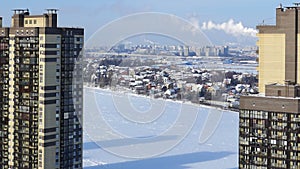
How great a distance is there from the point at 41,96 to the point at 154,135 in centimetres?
376

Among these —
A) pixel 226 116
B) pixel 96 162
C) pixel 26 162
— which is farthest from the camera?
pixel 226 116

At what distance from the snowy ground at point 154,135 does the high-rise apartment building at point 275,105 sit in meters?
2.54

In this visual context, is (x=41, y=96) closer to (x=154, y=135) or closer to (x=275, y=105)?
(x=275, y=105)

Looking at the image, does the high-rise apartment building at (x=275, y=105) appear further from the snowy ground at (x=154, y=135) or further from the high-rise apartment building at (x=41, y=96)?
the snowy ground at (x=154, y=135)

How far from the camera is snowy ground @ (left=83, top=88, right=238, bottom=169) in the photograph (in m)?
6.05

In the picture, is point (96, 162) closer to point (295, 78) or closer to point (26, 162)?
point (26, 162)

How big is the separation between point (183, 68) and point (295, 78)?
18.0ft

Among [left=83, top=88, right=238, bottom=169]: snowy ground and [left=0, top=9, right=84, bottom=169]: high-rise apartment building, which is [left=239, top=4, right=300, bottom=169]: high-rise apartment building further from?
[left=83, top=88, right=238, bottom=169]: snowy ground

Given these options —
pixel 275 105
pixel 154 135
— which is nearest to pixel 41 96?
pixel 275 105

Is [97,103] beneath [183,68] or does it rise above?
beneath

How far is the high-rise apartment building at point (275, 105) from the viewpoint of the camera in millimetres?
3027

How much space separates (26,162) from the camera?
4.42m

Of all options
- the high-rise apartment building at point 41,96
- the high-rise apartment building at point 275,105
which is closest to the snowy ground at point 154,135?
the high-rise apartment building at point 41,96

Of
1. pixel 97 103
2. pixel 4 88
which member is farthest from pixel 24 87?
pixel 97 103
